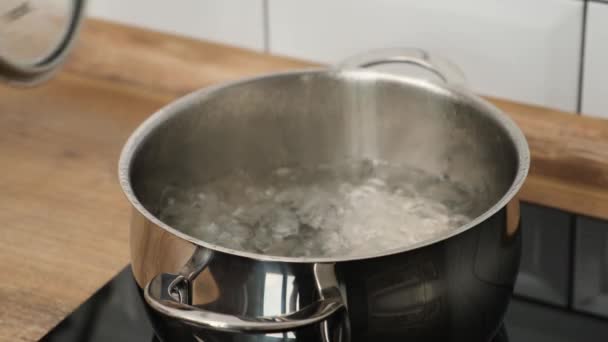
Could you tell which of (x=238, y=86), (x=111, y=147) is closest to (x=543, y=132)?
(x=238, y=86)

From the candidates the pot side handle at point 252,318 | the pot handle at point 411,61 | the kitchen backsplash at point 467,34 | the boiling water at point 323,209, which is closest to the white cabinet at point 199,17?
the kitchen backsplash at point 467,34

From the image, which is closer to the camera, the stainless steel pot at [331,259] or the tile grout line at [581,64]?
the stainless steel pot at [331,259]

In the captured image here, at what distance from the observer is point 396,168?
79cm

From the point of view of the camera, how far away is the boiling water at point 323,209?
0.68 m

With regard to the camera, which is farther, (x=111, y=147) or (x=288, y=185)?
(x=111, y=147)

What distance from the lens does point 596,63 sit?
2.66 ft

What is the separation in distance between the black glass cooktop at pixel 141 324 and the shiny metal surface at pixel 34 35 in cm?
24

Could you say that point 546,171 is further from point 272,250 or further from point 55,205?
point 55,205

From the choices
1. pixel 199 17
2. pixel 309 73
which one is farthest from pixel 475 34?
pixel 199 17

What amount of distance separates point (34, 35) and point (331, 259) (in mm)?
440

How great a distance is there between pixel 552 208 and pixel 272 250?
25cm

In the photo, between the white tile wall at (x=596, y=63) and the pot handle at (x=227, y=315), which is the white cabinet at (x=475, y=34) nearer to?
the white tile wall at (x=596, y=63)

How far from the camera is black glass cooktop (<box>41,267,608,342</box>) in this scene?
663mm

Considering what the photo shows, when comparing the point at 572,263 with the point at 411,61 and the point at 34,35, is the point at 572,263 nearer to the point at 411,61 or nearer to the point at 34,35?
the point at 411,61
